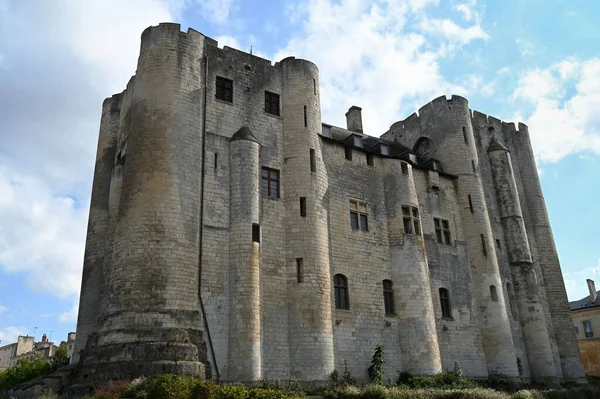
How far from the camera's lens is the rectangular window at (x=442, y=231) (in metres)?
27.1

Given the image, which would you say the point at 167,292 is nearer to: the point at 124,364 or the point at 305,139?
the point at 124,364

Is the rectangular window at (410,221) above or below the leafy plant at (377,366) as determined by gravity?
above

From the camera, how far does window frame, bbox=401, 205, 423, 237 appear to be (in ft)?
81.4

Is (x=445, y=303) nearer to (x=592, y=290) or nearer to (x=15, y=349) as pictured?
(x=592, y=290)

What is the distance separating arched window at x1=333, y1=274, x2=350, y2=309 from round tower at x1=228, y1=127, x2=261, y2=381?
4.24 meters

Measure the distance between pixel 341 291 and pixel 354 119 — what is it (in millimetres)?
14647

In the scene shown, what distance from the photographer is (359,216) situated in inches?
949

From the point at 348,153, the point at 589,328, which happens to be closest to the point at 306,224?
the point at 348,153

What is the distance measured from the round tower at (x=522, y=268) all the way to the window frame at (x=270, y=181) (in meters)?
15.9

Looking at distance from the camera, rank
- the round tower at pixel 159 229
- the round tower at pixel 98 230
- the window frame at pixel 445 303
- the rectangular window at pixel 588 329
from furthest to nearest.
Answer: the rectangular window at pixel 588 329
the window frame at pixel 445 303
the round tower at pixel 98 230
the round tower at pixel 159 229

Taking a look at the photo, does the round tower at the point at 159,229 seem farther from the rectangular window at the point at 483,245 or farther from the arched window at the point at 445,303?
the rectangular window at the point at 483,245

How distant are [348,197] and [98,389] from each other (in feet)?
44.1

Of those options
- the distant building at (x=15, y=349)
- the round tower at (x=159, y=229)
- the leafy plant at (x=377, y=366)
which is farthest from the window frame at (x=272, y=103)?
the distant building at (x=15, y=349)

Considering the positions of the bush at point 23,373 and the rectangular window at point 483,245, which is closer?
the rectangular window at point 483,245
